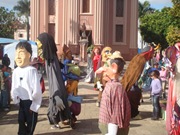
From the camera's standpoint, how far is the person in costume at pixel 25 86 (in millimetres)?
5699

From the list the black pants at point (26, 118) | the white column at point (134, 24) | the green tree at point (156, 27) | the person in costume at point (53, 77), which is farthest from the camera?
the green tree at point (156, 27)

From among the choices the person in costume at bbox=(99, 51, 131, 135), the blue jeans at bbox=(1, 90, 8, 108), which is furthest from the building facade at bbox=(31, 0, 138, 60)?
the person in costume at bbox=(99, 51, 131, 135)

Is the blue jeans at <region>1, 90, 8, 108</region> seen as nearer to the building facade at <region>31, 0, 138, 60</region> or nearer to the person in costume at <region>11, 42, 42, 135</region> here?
the person in costume at <region>11, 42, 42, 135</region>

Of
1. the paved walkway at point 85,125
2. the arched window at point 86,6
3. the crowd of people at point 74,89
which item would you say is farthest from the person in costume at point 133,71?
the arched window at point 86,6

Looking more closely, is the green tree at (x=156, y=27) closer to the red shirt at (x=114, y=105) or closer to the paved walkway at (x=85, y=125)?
the paved walkway at (x=85, y=125)

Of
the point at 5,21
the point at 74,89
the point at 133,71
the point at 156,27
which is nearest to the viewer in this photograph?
the point at 74,89

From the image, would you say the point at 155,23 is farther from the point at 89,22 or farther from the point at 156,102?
the point at 156,102

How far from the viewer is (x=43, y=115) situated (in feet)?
27.9

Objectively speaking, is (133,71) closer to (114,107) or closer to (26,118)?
(26,118)

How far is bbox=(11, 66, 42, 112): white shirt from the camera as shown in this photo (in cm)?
569

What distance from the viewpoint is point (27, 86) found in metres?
5.69

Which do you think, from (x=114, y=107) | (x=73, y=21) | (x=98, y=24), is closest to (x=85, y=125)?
(x=114, y=107)

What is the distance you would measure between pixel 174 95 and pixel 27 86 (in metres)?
2.46

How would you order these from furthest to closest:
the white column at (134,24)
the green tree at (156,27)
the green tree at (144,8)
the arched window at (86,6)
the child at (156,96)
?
the green tree at (144,8) < the green tree at (156,27) < the white column at (134,24) < the arched window at (86,6) < the child at (156,96)
